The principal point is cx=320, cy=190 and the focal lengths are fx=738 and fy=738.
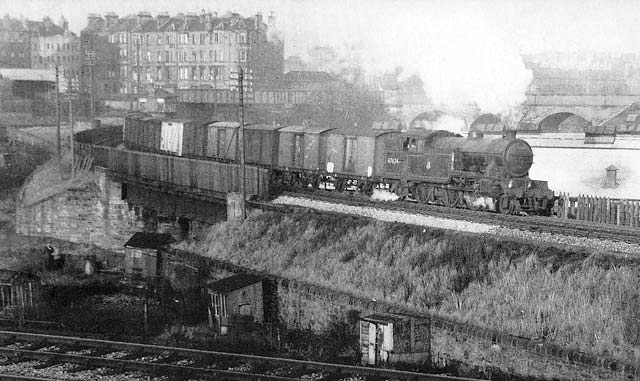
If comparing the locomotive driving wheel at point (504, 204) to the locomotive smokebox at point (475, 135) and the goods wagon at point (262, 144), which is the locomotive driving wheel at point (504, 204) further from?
the goods wagon at point (262, 144)

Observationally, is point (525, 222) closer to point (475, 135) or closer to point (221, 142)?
point (475, 135)

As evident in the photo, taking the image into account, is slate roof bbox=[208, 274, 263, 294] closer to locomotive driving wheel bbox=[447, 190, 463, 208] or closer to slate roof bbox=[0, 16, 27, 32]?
locomotive driving wheel bbox=[447, 190, 463, 208]

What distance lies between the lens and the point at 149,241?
2955 centimetres

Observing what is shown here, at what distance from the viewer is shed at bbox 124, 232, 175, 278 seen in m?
28.7

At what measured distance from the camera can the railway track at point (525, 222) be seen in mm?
19828

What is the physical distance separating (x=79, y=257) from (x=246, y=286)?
1628 centimetres

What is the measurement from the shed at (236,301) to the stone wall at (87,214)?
65.2ft

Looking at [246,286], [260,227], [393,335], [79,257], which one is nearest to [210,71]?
[79,257]

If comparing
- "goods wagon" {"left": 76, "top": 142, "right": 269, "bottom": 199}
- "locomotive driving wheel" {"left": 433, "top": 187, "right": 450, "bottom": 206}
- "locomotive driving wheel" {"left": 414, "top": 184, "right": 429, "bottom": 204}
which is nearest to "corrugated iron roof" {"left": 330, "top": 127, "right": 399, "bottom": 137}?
"locomotive driving wheel" {"left": 414, "top": 184, "right": 429, "bottom": 204}

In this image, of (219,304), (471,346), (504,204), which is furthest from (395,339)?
(504,204)

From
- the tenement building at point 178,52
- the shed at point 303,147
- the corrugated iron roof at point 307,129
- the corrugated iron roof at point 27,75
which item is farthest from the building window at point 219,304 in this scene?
the corrugated iron roof at point 27,75

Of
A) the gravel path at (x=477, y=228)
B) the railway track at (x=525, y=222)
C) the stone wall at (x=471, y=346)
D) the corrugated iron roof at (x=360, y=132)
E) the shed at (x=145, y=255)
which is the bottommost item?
the shed at (x=145, y=255)

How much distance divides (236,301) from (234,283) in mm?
722

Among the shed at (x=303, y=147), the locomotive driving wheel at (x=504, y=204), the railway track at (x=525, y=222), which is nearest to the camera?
the railway track at (x=525, y=222)
